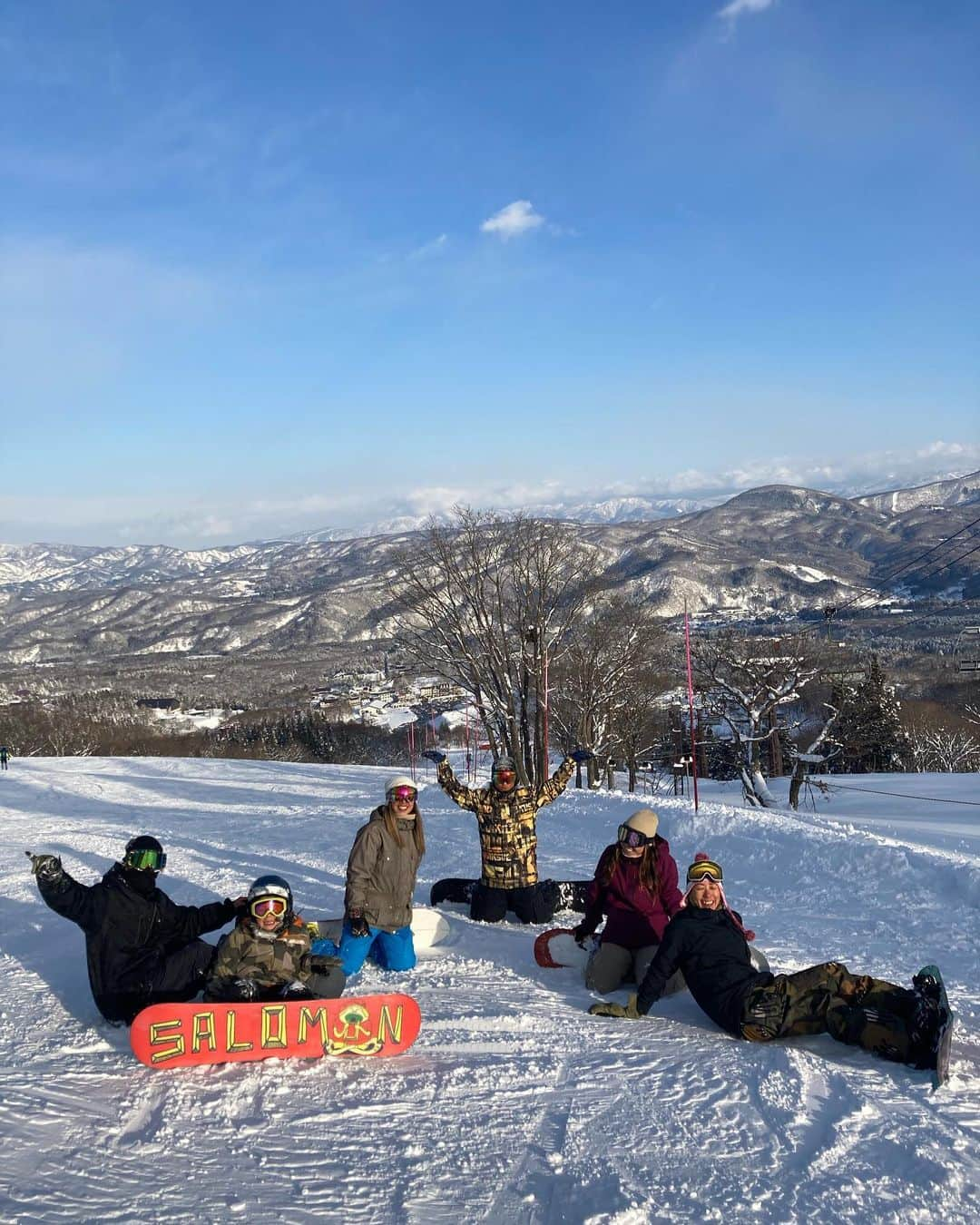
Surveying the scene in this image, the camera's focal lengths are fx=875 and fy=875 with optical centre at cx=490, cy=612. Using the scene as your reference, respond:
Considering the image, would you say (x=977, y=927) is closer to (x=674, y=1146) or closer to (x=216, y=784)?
(x=674, y=1146)

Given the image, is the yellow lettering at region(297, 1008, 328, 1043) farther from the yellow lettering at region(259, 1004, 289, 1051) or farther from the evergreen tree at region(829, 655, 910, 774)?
the evergreen tree at region(829, 655, 910, 774)

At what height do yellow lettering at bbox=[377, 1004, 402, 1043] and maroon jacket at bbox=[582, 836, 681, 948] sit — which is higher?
maroon jacket at bbox=[582, 836, 681, 948]

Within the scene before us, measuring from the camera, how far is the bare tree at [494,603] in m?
22.0

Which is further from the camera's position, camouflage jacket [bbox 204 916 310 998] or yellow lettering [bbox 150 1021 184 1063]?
camouflage jacket [bbox 204 916 310 998]

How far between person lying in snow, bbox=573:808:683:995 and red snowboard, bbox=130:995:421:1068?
1823 millimetres

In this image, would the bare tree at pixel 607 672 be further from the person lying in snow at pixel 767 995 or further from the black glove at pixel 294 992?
the black glove at pixel 294 992

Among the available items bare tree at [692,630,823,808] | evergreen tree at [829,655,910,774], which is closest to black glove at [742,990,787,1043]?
bare tree at [692,630,823,808]

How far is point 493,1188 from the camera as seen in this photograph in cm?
369

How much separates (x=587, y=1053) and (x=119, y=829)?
1338 cm

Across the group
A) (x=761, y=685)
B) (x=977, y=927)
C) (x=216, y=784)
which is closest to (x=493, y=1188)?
(x=977, y=927)

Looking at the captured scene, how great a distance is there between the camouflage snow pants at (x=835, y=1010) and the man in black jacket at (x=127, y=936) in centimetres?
325

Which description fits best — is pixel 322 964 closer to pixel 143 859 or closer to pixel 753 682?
pixel 143 859

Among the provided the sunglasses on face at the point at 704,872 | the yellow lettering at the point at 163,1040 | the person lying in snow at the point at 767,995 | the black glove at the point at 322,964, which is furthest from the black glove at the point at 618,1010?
the yellow lettering at the point at 163,1040

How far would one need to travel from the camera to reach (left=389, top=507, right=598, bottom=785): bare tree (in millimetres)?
21953
